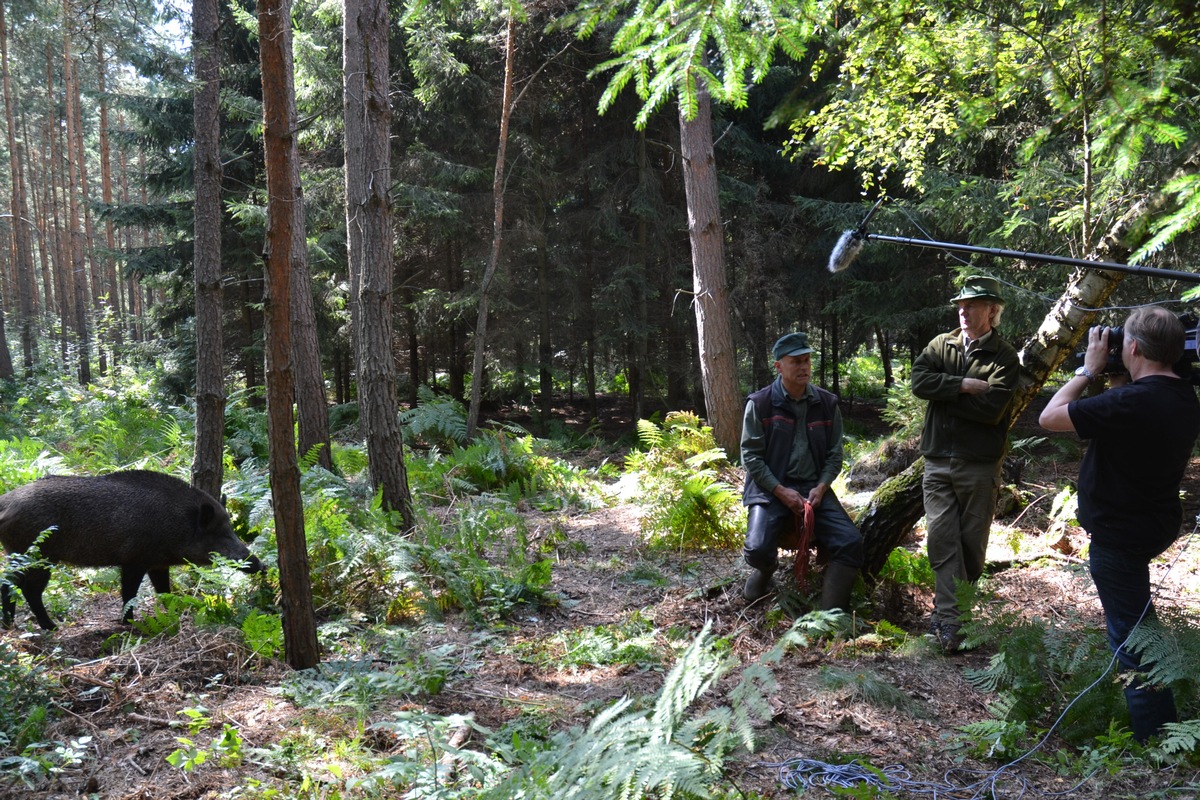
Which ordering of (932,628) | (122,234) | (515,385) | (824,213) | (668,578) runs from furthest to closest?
(122,234)
(515,385)
(824,213)
(668,578)
(932,628)

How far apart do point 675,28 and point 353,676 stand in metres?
3.67

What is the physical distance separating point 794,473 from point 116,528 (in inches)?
191

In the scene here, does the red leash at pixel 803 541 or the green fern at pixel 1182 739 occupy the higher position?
the red leash at pixel 803 541

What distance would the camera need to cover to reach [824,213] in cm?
1517

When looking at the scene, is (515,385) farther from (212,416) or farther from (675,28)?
(675,28)

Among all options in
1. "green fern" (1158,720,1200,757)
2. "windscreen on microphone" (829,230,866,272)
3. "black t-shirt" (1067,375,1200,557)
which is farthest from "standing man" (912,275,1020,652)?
"green fern" (1158,720,1200,757)

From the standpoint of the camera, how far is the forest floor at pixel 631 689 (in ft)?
11.7

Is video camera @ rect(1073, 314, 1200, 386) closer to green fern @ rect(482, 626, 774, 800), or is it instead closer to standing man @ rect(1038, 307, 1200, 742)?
standing man @ rect(1038, 307, 1200, 742)

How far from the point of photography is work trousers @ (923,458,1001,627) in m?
5.53

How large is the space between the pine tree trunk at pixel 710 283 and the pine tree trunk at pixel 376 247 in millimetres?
5144

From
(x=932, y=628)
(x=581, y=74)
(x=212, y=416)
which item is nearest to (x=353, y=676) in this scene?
(x=932, y=628)

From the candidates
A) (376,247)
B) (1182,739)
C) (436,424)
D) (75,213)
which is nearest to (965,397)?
(1182,739)

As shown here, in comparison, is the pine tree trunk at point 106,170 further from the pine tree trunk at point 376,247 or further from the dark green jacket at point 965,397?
the dark green jacket at point 965,397

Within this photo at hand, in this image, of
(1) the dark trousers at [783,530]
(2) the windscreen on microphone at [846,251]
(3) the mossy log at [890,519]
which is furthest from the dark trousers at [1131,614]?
(2) the windscreen on microphone at [846,251]
